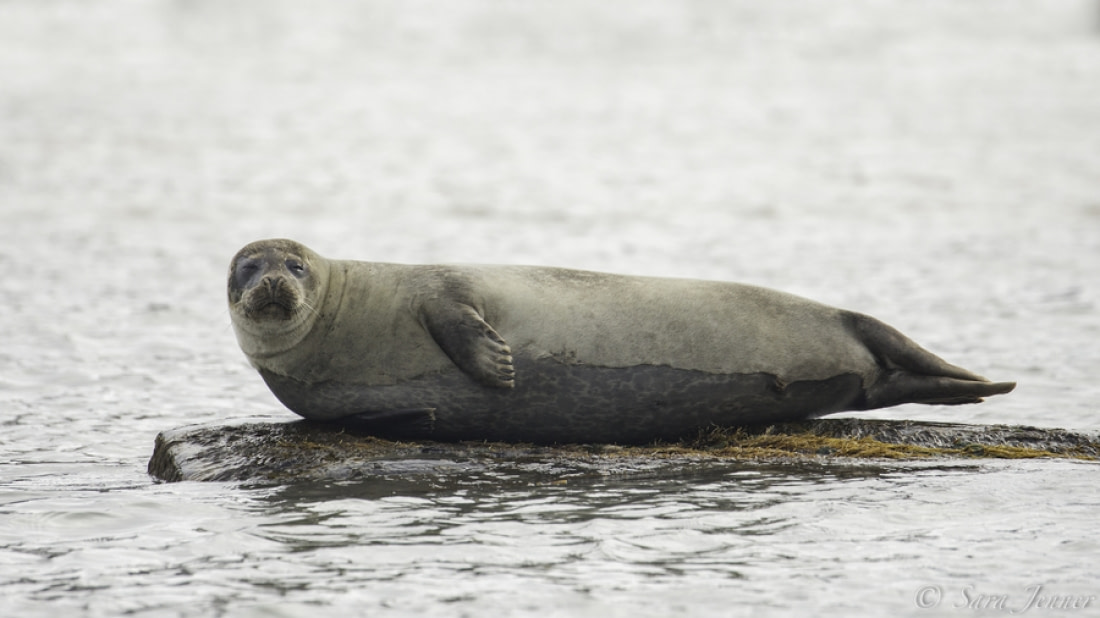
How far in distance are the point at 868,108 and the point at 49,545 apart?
94.3 ft

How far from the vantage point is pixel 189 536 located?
18.2 ft

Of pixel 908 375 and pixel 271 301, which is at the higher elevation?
pixel 271 301

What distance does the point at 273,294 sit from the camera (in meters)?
6.65

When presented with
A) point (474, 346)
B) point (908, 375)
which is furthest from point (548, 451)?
point (908, 375)

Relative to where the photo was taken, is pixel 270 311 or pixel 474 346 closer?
pixel 474 346

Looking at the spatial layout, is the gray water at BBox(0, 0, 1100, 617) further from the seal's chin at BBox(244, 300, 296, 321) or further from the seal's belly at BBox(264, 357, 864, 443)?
the seal's chin at BBox(244, 300, 296, 321)

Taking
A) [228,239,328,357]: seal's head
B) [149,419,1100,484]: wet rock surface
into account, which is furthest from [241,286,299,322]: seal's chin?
[149,419,1100,484]: wet rock surface

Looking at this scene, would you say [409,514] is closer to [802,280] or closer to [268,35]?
[802,280]

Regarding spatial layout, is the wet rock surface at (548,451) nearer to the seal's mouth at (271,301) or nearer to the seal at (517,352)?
the seal at (517,352)

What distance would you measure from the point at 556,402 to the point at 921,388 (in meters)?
1.97

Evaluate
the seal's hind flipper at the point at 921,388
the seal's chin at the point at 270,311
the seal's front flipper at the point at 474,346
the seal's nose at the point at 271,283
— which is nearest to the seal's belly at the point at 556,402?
the seal's front flipper at the point at 474,346

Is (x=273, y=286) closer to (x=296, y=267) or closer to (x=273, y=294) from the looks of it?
(x=273, y=294)

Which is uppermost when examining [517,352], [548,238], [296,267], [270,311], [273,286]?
[548,238]

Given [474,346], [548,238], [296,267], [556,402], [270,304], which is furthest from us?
[548,238]
